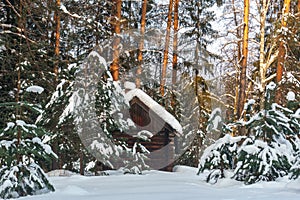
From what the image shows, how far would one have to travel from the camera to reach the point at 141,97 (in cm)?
1347

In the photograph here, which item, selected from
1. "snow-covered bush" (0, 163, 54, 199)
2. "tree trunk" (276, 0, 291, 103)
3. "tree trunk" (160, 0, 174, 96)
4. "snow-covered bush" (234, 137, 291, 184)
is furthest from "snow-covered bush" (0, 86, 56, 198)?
"tree trunk" (160, 0, 174, 96)

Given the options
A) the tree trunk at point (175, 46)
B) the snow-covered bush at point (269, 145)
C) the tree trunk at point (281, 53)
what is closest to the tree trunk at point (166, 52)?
the tree trunk at point (175, 46)

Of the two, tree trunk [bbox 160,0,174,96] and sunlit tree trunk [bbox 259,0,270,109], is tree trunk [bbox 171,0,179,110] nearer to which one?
tree trunk [bbox 160,0,174,96]

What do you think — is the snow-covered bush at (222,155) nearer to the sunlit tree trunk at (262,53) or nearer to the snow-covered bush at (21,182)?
the snow-covered bush at (21,182)

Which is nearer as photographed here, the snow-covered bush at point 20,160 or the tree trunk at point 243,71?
the snow-covered bush at point 20,160

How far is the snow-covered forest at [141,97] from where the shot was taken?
19.5 feet

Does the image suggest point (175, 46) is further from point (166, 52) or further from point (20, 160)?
point (20, 160)

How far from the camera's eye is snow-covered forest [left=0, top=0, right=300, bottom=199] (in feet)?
19.5

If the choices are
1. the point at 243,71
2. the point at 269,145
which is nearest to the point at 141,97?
the point at 243,71

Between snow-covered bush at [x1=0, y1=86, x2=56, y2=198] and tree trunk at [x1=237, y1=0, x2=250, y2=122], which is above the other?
tree trunk at [x1=237, y1=0, x2=250, y2=122]

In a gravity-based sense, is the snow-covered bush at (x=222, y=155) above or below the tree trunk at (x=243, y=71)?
below

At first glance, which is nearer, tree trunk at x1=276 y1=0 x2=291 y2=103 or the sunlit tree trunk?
tree trunk at x1=276 y1=0 x2=291 y2=103

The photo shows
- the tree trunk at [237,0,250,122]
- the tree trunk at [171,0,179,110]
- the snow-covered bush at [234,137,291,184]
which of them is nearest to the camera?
the snow-covered bush at [234,137,291,184]

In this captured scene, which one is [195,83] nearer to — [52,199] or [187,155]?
[187,155]
